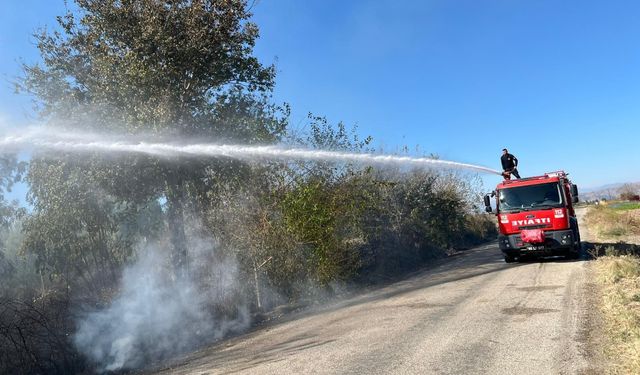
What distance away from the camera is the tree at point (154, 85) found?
13.4 metres

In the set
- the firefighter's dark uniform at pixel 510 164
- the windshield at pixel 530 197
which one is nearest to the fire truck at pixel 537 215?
the windshield at pixel 530 197

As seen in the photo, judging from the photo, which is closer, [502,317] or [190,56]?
[502,317]

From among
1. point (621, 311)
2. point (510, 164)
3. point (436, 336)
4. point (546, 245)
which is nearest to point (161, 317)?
point (436, 336)

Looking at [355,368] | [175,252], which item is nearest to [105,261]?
[175,252]

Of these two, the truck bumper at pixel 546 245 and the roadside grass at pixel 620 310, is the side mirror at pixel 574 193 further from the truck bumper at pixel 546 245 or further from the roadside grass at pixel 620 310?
the roadside grass at pixel 620 310

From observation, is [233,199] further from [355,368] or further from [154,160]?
[355,368]

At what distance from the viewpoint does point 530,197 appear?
14047 mm

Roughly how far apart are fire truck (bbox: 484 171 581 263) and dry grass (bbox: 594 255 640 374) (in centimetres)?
160

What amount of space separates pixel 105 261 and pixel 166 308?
900cm

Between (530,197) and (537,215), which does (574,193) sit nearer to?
(530,197)

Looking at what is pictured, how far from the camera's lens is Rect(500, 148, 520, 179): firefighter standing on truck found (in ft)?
50.9

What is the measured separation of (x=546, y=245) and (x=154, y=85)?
12843mm

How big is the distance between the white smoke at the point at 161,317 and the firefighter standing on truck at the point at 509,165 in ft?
31.6

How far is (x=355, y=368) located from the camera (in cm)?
620
